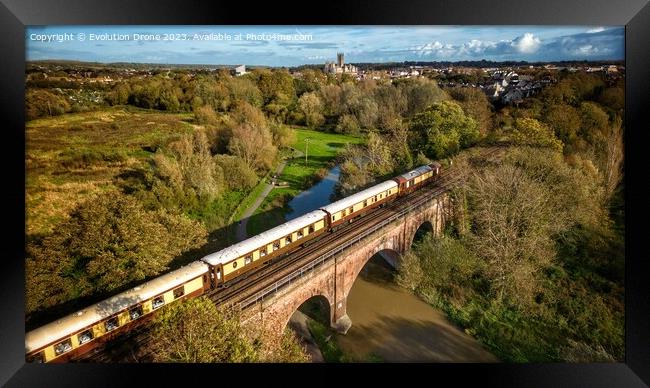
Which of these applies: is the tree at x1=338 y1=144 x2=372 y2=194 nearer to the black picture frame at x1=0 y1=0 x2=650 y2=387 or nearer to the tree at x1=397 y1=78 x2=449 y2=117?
the tree at x1=397 y1=78 x2=449 y2=117

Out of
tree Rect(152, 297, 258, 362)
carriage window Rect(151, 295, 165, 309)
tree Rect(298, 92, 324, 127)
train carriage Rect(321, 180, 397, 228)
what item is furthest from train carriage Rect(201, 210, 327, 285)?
tree Rect(298, 92, 324, 127)

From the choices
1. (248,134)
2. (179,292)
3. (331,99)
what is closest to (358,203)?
(331,99)

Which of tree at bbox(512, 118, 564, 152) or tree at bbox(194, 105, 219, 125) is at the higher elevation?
tree at bbox(194, 105, 219, 125)

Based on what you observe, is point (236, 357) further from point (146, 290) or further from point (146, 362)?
point (146, 290)

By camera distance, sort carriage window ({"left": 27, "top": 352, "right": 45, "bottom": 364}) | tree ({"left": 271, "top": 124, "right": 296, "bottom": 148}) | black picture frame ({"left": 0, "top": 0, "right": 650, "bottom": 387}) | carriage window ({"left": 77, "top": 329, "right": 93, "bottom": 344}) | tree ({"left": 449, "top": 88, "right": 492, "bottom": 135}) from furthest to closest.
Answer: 1. tree ({"left": 271, "top": 124, "right": 296, "bottom": 148})
2. tree ({"left": 449, "top": 88, "right": 492, "bottom": 135})
3. black picture frame ({"left": 0, "top": 0, "right": 650, "bottom": 387})
4. carriage window ({"left": 27, "top": 352, "right": 45, "bottom": 364})
5. carriage window ({"left": 77, "top": 329, "right": 93, "bottom": 344})

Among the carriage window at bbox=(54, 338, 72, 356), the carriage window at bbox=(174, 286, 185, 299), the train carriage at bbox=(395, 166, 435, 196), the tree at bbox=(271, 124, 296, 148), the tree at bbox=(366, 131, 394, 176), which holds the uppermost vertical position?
the tree at bbox=(271, 124, 296, 148)

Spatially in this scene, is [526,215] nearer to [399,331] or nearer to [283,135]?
[399,331]

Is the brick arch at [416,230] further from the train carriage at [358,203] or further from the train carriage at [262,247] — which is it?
the train carriage at [262,247]

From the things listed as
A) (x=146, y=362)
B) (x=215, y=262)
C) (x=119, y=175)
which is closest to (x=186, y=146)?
(x=119, y=175)

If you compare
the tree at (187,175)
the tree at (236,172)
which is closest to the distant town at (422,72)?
the tree at (187,175)
